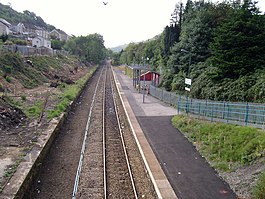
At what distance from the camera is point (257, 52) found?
Answer: 21.5 m

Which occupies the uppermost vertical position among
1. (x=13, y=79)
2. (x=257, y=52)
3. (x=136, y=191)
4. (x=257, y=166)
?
(x=257, y=52)

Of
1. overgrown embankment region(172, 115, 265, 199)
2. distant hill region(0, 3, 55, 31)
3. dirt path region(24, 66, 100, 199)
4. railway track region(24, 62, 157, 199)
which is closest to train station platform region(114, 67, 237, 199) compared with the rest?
overgrown embankment region(172, 115, 265, 199)

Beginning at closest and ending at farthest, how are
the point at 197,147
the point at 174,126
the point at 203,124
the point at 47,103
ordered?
the point at 197,147 → the point at 203,124 → the point at 174,126 → the point at 47,103

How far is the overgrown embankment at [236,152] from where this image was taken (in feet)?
32.4

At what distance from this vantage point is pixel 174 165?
12156mm

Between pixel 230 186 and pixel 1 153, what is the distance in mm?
9588

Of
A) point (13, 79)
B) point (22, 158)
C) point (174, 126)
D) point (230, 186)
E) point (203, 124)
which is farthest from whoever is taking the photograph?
point (13, 79)

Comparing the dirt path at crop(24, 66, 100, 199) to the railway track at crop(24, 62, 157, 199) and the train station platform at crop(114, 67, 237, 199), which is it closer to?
the railway track at crop(24, 62, 157, 199)

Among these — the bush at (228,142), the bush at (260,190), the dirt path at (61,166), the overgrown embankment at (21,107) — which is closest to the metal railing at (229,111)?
the bush at (228,142)

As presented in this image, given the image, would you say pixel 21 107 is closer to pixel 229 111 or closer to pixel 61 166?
pixel 61 166

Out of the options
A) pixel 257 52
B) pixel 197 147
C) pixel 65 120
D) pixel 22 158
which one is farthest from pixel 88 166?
pixel 257 52

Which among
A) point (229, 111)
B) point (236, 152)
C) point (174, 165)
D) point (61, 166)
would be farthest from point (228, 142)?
point (61, 166)

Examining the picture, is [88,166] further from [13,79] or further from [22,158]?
[13,79]

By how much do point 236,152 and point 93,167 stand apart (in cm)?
601
